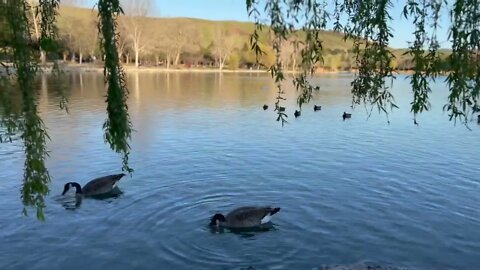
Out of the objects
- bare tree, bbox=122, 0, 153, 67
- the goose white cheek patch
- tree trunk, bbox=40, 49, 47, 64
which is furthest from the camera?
bare tree, bbox=122, 0, 153, 67

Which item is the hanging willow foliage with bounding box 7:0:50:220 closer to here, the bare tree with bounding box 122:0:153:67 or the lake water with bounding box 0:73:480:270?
the lake water with bounding box 0:73:480:270

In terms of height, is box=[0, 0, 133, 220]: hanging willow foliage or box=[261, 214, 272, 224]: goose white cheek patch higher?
box=[0, 0, 133, 220]: hanging willow foliage

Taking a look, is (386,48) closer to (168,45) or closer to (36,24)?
(36,24)

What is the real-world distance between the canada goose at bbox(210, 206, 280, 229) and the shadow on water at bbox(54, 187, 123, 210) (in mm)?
4868

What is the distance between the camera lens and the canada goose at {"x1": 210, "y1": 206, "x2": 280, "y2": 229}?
13.9 metres

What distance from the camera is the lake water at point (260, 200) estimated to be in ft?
39.2

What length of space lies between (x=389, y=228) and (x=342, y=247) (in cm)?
239

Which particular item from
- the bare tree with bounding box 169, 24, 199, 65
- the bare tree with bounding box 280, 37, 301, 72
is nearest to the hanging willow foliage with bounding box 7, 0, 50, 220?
the bare tree with bounding box 280, 37, 301, 72

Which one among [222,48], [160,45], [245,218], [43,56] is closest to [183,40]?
[160,45]

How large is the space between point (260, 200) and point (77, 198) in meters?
7.14

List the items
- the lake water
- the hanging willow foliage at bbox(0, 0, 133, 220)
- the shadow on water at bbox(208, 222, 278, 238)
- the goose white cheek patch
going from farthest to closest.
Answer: the goose white cheek patch < the shadow on water at bbox(208, 222, 278, 238) < the lake water < the hanging willow foliage at bbox(0, 0, 133, 220)

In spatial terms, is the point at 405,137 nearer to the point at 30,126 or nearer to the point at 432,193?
the point at 432,193

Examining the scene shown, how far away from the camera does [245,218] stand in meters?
14.0

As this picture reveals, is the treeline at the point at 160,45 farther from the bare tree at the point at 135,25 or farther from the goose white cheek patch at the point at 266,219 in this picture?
the goose white cheek patch at the point at 266,219
